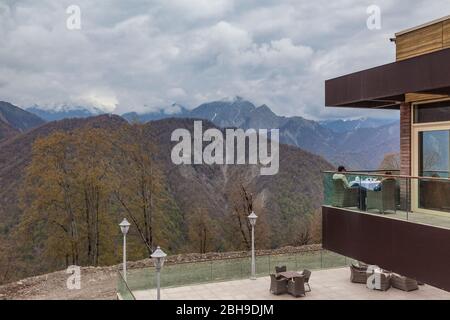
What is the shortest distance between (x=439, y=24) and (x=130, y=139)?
28.2 m

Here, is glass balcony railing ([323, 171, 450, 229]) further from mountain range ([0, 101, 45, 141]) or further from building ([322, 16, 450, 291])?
mountain range ([0, 101, 45, 141])

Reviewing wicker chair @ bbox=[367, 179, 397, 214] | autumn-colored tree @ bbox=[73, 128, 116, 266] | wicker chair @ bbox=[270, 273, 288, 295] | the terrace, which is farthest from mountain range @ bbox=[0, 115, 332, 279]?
wicker chair @ bbox=[367, 179, 397, 214]

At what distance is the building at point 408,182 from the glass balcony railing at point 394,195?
0.02 metres

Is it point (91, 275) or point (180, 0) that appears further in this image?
point (180, 0)

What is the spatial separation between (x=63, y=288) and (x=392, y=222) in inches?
588

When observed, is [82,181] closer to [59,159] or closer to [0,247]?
[59,159]

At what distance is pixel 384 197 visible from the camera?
8500 mm

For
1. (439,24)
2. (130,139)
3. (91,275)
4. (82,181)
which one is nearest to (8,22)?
(130,139)

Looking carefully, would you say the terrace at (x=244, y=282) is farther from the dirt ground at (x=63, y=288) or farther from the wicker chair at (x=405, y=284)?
the dirt ground at (x=63, y=288)

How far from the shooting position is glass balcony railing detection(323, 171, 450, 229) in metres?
7.35

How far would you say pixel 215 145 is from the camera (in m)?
65.5

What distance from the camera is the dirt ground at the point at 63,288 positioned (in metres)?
16.7

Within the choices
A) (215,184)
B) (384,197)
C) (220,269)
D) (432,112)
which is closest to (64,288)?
(220,269)

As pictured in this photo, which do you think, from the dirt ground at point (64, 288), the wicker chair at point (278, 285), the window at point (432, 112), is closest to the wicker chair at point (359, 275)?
the wicker chair at point (278, 285)
